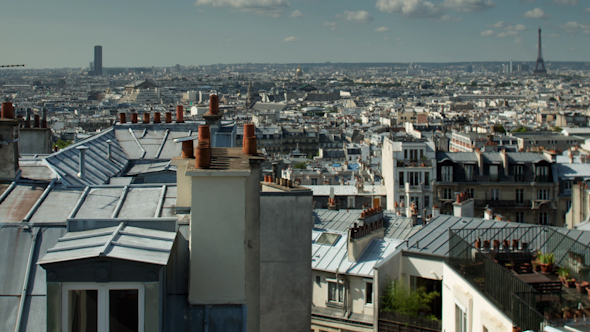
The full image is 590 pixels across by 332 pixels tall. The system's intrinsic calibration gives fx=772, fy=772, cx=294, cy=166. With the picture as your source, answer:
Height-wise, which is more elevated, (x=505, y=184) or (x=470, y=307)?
(x=470, y=307)

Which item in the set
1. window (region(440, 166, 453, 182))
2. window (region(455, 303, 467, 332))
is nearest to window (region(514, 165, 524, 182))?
window (region(440, 166, 453, 182))

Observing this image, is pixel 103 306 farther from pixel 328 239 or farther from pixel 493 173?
pixel 493 173

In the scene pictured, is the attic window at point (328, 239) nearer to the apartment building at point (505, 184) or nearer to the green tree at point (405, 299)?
the green tree at point (405, 299)

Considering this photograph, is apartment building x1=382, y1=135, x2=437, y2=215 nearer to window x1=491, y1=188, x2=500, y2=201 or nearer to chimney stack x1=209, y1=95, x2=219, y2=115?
window x1=491, y1=188, x2=500, y2=201

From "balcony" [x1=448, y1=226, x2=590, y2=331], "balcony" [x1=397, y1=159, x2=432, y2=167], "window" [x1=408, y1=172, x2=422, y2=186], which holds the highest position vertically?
"balcony" [x1=448, y1=226, x2=590, y2=331]

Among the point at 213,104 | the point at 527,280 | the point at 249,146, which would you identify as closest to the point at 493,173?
the point at 213,104
